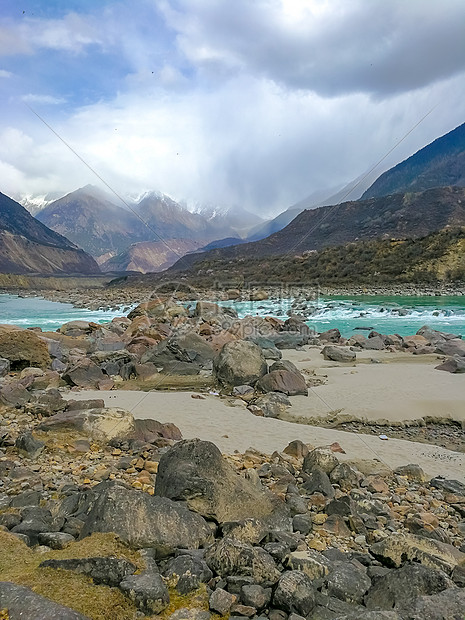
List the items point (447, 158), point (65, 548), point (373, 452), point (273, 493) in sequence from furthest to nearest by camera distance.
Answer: point (447, 158)
point (373, 452)
point (273, 493)
point (65, 548)

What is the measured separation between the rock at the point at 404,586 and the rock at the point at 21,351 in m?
11.5

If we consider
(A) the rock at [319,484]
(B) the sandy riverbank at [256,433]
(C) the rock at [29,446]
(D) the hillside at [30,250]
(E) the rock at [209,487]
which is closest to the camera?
(E) the rock at [209,487]

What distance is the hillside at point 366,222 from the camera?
85312mm

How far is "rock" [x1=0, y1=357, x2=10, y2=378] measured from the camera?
11812 millimetres

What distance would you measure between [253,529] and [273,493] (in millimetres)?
1098

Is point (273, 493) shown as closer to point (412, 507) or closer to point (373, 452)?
point (412, 507)

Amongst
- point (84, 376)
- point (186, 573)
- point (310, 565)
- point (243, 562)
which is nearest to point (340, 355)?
point (84, 376)

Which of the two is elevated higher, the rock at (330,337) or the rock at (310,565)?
the rock at (310,565)

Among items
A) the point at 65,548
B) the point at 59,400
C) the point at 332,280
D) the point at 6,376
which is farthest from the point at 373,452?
the point at 332,280

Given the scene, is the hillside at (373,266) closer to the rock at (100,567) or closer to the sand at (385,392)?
the sand at (385,392)

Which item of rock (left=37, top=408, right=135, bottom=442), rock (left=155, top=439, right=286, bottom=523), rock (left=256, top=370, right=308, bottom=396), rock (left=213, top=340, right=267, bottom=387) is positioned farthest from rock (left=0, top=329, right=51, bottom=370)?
rock (left=155, top=439, right=286, bottom=523)

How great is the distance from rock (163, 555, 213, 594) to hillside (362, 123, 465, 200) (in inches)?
5726

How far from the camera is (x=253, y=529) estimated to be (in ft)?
12.3

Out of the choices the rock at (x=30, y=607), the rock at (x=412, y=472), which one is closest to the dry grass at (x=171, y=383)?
the rock at (x=412, y=472)
